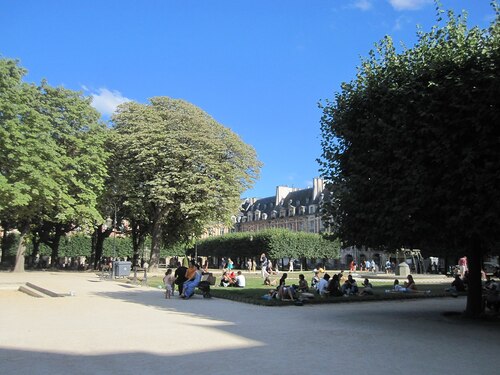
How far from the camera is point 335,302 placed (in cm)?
1911

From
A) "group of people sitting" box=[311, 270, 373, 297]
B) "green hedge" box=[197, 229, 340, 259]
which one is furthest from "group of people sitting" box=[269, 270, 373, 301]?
"green hedge" box=[197, 229, 340, 259]

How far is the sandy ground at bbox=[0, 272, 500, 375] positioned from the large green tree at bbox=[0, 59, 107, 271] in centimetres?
1717

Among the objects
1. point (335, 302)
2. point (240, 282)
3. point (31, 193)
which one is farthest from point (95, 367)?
point (31, 193)

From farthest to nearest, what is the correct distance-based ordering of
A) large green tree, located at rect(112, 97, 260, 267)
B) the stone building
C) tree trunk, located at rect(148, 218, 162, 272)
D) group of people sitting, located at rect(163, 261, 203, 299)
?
the stone building, tree trunk, located at rect(148, 218, 162, 272), large green tree, located at rect(112, 97, 260, 267), group of people sitting, located at rect(163, 261, 203, 299)

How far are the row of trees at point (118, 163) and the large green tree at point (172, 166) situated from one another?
93 millimetres

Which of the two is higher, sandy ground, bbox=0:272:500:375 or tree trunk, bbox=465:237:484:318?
tree trunk, bbox=465:237:484:318

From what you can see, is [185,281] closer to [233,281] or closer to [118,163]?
[233,281]

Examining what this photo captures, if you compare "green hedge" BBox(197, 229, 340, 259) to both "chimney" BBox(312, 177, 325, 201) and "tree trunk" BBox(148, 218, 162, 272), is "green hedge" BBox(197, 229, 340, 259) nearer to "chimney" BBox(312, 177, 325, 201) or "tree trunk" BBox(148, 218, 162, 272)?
"chimney" BBox(312, 177, 325, 201)

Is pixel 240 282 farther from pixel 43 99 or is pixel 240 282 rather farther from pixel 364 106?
pixel 43 99

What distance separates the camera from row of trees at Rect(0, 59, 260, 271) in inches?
1309

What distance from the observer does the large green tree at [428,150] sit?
11.8 meters

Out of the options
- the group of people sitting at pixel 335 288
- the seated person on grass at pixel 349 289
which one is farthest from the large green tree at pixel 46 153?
the seated person on grass at pixel 349 289

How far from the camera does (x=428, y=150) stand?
41.5ft

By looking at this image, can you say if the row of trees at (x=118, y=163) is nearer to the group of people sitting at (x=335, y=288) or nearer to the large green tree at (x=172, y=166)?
the large green tree at (x=172, y=166)
